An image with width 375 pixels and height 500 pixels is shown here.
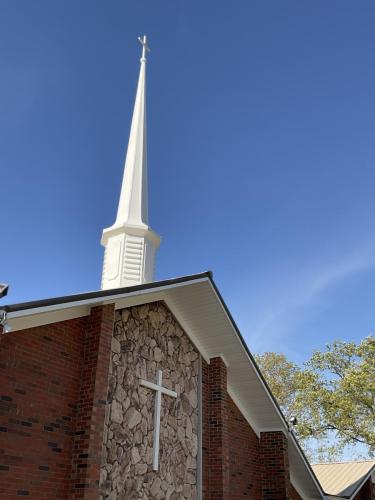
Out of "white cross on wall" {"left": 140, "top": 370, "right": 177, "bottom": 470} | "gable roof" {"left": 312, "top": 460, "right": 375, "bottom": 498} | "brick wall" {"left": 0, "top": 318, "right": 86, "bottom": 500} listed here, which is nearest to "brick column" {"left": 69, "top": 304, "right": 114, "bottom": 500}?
"brick wall" {"left": 0, "top": 318, "right": 86, "bottom": 500}

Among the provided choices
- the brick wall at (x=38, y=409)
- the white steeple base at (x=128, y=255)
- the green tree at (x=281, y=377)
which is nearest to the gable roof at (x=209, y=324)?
the brick wall at (x=38, y=409)

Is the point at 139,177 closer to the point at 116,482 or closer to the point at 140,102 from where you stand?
the point at 140,102

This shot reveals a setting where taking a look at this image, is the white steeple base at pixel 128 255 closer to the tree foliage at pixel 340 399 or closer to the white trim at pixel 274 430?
the white trim at pixel 274 430

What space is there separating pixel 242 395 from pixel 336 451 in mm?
16284

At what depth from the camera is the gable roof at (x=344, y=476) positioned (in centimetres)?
1655

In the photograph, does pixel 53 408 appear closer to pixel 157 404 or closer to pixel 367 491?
pixel 157 404

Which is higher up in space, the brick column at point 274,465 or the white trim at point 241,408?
the white trim at point 241,408

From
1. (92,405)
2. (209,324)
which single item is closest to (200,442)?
(209,324)

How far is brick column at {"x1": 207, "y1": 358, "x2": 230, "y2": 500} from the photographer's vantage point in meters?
10.5

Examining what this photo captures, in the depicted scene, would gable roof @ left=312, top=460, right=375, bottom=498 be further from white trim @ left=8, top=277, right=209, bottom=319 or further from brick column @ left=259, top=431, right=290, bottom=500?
white trim @ left=8, top=277, right=209, bottom=319

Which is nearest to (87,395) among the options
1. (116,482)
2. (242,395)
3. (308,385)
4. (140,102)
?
(116,482)

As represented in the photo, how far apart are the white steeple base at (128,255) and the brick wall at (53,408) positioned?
2.92 metres

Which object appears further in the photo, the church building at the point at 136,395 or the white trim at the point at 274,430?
the white trim at the point at 274,430

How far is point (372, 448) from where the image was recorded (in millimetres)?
25906
